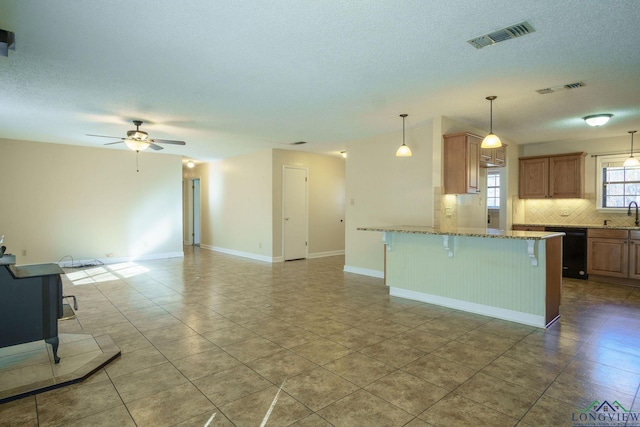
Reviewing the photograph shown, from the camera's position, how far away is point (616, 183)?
6.20m

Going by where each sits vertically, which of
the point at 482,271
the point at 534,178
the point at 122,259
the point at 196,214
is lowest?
the point at 122,259


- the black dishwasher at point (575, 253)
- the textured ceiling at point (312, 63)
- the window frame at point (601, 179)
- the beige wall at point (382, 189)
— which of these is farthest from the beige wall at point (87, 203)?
the window frame at point (601, 179)

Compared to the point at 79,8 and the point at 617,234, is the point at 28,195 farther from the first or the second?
the point at 617,234

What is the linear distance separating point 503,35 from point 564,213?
18.2 feet

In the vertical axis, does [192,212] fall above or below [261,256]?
above

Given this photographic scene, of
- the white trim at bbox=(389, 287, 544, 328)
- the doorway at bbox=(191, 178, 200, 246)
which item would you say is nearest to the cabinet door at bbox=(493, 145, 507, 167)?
the white trim at bbox=(389, 287, 544, 328)

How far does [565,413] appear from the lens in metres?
2.08

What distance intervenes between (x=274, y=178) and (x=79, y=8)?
5477 millimetres

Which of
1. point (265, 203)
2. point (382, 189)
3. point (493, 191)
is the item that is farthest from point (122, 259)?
point (493, 191)

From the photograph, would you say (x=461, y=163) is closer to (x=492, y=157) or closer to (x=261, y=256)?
(x=492, y=157)

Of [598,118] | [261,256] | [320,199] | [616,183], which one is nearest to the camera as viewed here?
[598,118]

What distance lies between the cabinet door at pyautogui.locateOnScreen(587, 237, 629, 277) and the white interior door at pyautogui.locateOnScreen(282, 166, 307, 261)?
555 centimetres

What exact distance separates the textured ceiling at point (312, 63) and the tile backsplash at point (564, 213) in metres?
1.65

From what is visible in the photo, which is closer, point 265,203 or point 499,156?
point 499,156
